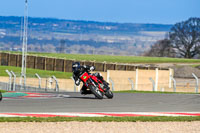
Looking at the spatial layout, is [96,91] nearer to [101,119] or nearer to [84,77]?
[84,77]

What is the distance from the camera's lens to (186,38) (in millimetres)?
132500

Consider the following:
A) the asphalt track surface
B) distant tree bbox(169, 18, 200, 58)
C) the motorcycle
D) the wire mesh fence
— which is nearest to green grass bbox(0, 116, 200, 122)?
the asphalt track surface

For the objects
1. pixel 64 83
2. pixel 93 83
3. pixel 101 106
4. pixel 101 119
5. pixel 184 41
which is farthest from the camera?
pixel 184 41

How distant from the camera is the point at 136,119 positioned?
16219 millimetres

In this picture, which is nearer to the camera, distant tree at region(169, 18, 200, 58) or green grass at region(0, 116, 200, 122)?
green grass at region(0, 116, 200, 122)

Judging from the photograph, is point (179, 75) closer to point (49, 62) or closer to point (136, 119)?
point (49, 62)

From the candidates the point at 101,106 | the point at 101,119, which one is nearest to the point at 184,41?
the point at 101,106

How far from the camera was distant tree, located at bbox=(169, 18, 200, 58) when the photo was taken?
127 metres

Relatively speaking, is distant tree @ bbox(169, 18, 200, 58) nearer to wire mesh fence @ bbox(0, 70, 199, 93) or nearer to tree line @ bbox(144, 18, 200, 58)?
tree line @ bbox(144, 18, 200, 58)

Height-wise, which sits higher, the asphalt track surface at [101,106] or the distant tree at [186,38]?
the distant tree at [186,38]

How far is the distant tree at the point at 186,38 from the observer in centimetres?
12744

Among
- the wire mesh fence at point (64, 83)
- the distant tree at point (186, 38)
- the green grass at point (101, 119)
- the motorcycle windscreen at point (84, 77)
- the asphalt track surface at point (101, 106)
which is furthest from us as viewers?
the distant tree at point (186, 38)

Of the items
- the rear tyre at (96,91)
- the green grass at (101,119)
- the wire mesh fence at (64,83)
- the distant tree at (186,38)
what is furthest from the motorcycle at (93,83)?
the distant tree at (186,38)

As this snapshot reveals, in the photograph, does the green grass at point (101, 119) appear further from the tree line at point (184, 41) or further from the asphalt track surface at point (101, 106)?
the tree line at point (184, 41)
